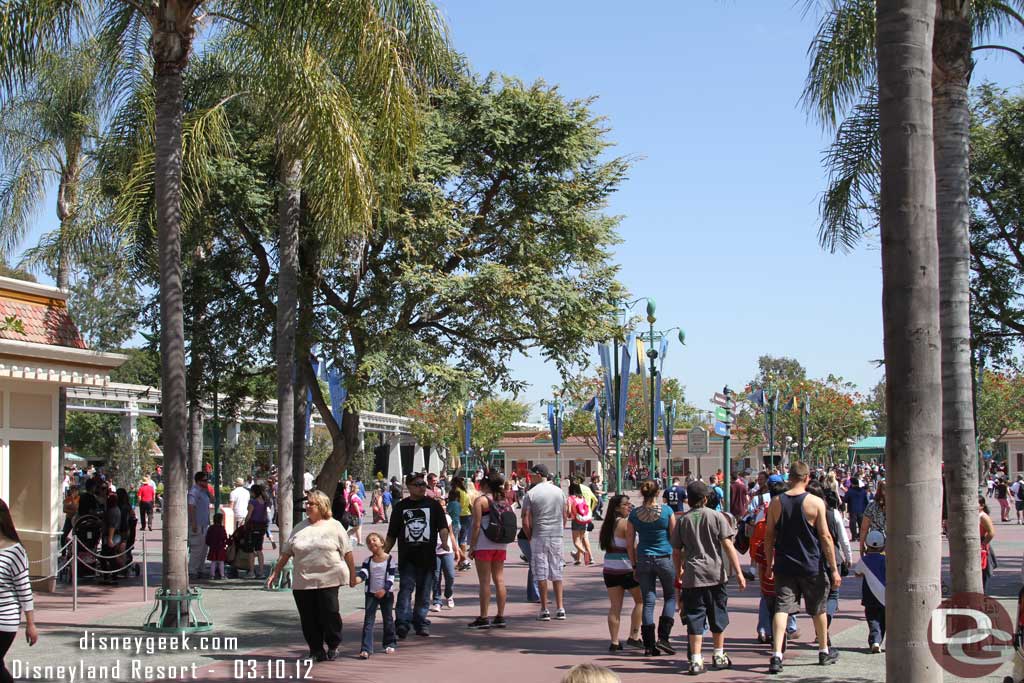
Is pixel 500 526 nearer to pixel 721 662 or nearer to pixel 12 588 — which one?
pixel 721 662

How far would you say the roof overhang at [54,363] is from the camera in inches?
555

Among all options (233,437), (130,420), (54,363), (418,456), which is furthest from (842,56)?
(418,456)

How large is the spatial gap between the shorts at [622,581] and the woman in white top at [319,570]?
256cm

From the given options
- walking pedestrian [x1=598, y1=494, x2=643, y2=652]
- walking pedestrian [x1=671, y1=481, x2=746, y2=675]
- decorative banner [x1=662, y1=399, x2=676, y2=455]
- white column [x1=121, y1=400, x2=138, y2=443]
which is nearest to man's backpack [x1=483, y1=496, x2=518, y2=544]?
walking pedestrian [x1=598, y1=494, x2=643, y2=652]

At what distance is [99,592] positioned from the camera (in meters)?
16.7

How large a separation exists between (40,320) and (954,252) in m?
12.2

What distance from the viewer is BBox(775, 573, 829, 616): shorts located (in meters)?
9.30

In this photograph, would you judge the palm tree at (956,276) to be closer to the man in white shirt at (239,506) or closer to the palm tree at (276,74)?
the palm tree at (276,74)

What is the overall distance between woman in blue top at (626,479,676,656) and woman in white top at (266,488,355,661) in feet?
9.16

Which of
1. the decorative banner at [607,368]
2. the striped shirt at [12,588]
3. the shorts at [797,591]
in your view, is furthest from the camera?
the decorative banner at [607,368]

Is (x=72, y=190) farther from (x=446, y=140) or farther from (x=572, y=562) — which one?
(x=572, y=562)

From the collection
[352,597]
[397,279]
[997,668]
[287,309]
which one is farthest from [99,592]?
[997,668]

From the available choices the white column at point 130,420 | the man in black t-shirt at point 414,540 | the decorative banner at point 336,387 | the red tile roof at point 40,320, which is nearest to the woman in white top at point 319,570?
the man in black t-shirt at point 414,540

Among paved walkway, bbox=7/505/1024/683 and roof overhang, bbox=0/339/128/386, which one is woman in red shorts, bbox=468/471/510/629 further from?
roof overhang, bbox=0/339/128/386
